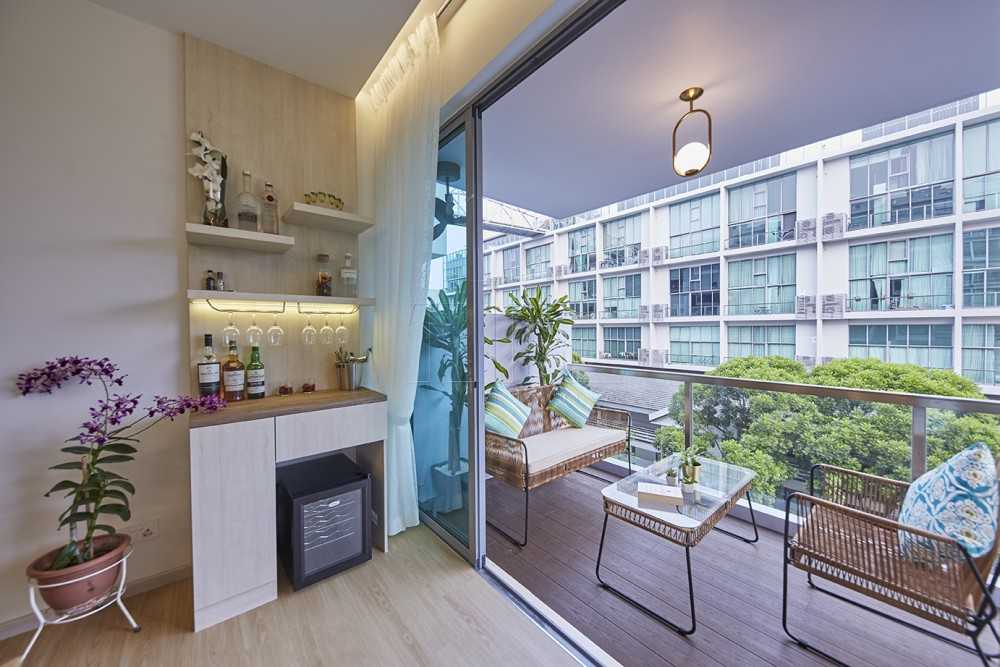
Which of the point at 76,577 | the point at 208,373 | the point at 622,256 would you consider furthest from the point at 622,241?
the point at 76,577

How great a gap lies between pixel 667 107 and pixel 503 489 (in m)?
3.08

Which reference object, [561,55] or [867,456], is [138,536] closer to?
[561,55]

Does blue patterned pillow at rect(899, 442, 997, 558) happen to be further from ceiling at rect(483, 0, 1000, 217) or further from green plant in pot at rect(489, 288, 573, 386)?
green plant in pot at rect(489, 288, 573, 386)

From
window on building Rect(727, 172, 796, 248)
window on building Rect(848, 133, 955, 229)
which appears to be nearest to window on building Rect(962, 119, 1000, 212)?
window on building Rect(848, 133, 955, 229)

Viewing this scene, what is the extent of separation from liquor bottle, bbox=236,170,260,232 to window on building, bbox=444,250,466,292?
3.47 ft

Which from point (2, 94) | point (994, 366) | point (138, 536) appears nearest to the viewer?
point (2, 94)

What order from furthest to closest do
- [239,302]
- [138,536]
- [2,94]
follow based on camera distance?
[239,302] < [138,536] < [2,94]

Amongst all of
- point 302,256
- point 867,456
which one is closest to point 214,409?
point 302,256

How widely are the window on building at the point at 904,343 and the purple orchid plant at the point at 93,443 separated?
15.4 ft

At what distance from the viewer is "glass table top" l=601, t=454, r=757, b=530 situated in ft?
5.24

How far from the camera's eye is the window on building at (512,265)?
7.14 m

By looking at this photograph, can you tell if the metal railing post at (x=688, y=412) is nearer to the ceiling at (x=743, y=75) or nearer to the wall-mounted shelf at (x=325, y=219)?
the ceiling at (x=743, y=75)

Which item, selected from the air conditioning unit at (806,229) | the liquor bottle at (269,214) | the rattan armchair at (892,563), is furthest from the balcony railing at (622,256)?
the liquor bottle at (269,214)

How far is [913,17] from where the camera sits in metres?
1.41
